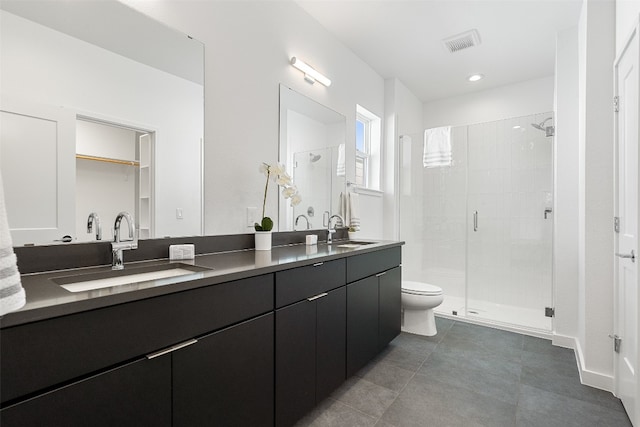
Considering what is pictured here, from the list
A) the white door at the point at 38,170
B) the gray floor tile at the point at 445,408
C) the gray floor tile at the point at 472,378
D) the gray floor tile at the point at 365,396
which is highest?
the white door at the point at 38,170

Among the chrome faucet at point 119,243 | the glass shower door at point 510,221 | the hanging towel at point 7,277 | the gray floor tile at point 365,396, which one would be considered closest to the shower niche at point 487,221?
the glass shower door at point 510,221

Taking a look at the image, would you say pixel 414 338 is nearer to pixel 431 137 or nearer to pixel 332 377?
pixel 332 377

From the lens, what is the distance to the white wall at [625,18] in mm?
1535

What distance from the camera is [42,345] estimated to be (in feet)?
2.28

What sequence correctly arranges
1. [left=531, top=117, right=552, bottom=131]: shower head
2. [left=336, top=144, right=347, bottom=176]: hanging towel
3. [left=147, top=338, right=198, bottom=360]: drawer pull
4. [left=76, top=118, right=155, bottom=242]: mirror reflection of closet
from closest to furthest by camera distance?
1. [left=147, top=338, right=198, bottom=360]: drawer pull
2. [left=76, top=118, right=155, bottom=242]: mirror reflection of closet
3. [left=336, top=144, right=347, bottom=176]: hanging towel
4. [left=531, top=117, right=552, bottom=131]: shower head

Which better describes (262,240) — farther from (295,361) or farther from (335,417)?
(335,417)

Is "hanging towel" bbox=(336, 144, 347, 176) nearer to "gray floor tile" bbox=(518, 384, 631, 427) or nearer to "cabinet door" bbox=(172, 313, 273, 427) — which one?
"cabinet door" bbox=(172, 313, 273, 427)

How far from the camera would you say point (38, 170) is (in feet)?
3.71

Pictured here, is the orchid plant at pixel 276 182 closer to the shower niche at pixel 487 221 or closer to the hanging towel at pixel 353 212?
the hanging towel at pixel 353 212

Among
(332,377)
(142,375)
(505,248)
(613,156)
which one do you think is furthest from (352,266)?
(505,248)

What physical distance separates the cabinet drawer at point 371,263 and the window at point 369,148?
3.70 feet

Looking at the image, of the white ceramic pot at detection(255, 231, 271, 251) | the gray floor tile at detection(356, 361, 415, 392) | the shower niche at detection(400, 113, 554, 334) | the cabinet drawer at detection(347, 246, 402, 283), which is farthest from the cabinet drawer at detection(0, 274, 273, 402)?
the shower niche at detection(400, 113, 554, 334)

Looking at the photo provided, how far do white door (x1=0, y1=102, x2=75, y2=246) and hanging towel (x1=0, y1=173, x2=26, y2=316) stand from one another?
579 mm

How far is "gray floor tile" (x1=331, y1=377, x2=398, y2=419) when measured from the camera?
1.68 metres
